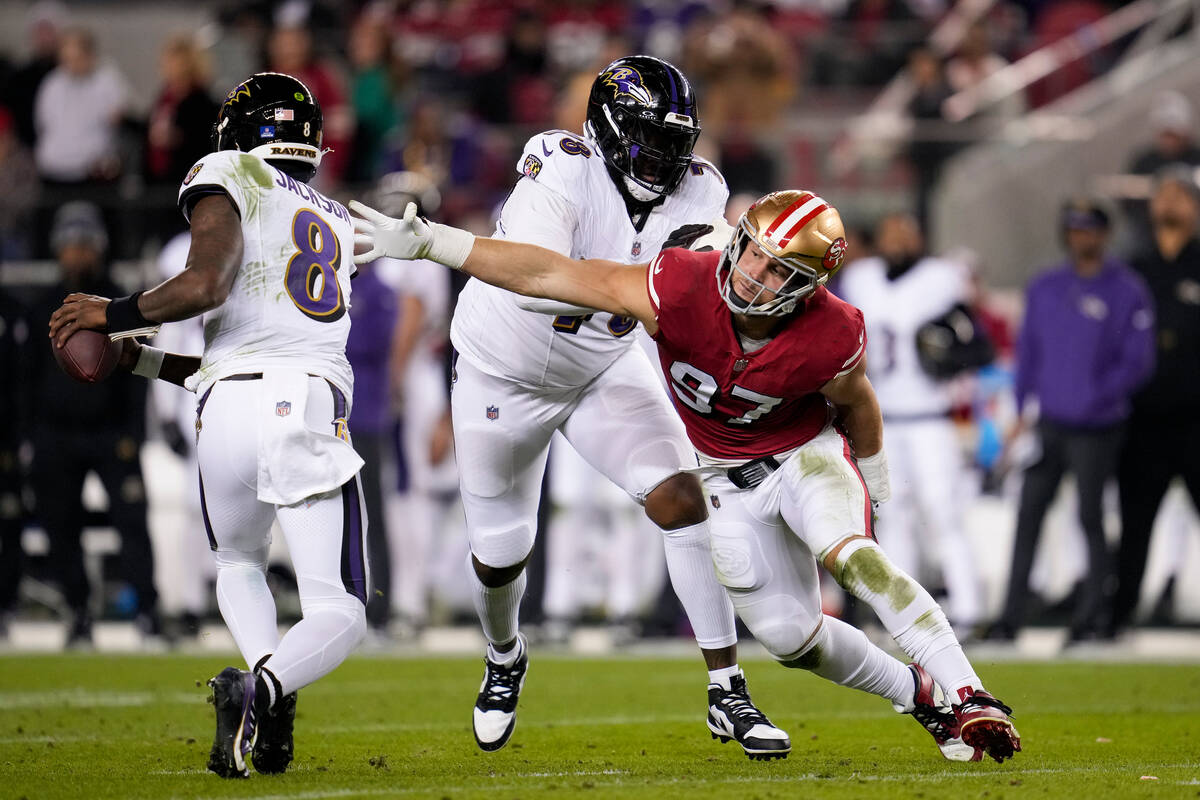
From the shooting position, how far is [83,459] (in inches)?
369

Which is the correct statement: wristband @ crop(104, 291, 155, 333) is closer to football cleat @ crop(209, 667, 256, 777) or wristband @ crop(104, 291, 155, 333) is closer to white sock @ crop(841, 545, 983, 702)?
football cleat @ crop(209, 667, 256, 777)

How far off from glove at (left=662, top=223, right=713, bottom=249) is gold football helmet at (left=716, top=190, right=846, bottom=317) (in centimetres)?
59

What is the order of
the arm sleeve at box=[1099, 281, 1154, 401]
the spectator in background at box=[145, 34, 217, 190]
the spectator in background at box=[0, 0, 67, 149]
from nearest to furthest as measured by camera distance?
the arm sleeve at box=[1099, 281, 1154, 401], the spectator in background at box=[145, 34, 217, 190], the spectator in background at box=[0, 0, 67, 149]

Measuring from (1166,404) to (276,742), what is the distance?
639 cm

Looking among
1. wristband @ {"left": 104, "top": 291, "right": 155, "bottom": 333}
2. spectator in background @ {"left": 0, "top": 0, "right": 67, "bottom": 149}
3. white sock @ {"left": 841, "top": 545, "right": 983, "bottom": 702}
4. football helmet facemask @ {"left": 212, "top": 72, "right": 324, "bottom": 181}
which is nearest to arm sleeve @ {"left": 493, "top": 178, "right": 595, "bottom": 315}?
football helmet facemask @ {"left": 212, "top": 72, "right": 324, "bottom": 181}

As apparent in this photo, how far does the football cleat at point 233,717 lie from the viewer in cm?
433

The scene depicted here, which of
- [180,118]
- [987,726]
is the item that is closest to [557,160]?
[987,726]

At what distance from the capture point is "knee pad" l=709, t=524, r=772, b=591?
4.98 metres

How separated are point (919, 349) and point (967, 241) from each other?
11.8 ft

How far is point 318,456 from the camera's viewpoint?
4652mm

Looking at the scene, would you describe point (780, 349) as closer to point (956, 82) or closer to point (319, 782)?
point (319, 782)

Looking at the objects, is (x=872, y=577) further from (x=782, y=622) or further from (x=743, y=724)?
(x=743, y=724)

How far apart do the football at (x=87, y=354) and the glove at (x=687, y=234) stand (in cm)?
183

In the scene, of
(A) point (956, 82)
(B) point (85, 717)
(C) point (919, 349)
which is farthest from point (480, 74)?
(B) point (85, 717)
